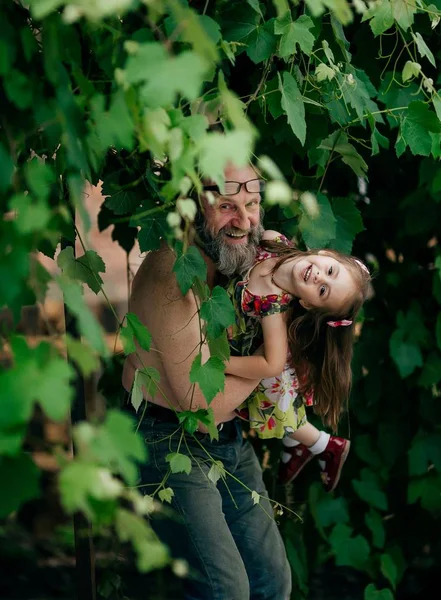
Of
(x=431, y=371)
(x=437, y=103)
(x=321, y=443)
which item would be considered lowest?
(x=431, y=371)

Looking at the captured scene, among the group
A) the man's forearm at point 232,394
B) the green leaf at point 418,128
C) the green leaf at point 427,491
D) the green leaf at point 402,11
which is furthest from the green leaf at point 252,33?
the green leaf at point 427,491

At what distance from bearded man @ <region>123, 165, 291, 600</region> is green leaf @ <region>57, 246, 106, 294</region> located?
29 cm

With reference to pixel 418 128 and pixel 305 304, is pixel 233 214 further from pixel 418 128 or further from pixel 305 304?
pixel 418 128

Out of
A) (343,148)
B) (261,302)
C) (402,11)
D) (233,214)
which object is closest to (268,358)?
(261,302)

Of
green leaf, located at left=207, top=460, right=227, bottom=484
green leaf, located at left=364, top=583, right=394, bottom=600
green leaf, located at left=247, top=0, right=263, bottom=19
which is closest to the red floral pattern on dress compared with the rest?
green leaf, located at left=207, top=460, right=227, bottom=484

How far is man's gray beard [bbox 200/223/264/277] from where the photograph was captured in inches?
86.5

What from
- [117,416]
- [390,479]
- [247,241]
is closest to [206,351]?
[247,241]

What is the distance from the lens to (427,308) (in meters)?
3.13

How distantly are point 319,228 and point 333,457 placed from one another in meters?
0.78

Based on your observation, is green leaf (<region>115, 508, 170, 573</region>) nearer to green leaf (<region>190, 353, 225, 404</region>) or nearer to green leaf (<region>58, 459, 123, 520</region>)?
green leaf (<region>58, 459, 123, 520</region>)

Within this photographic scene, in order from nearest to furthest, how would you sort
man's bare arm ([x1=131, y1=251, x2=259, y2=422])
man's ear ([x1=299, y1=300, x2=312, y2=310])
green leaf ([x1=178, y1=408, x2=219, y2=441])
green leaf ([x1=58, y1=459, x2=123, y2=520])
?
green leaf ([x1=58, y1=459, x2=123, y2=520]) → green leaf ([x1=178, y1=408, x2=219, y2=441]) → man's bare arm ([x1=131, y1=251, x2=259, y2=422]) → man's ear ([x1=299, y1=300, x2=312, y2=310])

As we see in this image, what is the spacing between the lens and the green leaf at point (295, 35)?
1.92 m

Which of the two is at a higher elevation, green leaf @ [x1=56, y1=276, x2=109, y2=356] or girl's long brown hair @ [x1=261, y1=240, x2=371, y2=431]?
green leaf @ [x1=56, y1=276, x2=109, y2=356]

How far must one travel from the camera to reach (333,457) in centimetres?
275
